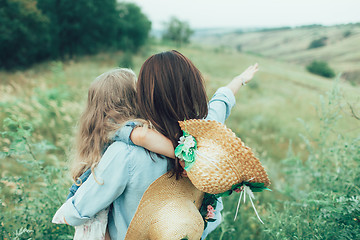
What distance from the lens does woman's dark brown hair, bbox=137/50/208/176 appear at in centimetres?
134

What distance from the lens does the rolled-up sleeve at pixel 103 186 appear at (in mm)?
1343

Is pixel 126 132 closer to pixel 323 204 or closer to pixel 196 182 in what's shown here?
pixel 196 182

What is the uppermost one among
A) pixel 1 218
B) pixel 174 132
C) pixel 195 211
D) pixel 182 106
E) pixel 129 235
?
pixel 182 106

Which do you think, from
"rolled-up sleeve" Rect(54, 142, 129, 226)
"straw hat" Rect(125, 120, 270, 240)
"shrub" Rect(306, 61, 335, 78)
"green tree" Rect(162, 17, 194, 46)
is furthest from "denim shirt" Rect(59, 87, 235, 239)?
"green tree" Rect(162, 17, 194, 46)

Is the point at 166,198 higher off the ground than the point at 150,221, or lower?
higher

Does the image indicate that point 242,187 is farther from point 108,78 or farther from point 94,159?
point 108,78

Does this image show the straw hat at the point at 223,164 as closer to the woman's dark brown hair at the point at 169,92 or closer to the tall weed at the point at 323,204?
the woman's dark brown hair at the point at 169,92

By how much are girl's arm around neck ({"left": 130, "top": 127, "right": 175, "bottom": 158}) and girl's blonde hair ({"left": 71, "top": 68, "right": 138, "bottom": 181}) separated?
0.80 feet

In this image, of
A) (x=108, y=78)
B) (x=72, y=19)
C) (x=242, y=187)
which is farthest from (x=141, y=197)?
(x=72, y=19)

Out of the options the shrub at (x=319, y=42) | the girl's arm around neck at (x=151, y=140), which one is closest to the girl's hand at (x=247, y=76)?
the girl's arm around neck at (x=151, y=140)

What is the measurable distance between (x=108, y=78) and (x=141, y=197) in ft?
2.70

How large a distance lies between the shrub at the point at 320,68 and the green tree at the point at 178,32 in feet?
68.2

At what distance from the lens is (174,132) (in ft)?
4.72

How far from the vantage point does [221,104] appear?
1.93m
